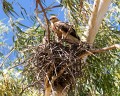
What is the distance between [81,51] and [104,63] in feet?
4.29

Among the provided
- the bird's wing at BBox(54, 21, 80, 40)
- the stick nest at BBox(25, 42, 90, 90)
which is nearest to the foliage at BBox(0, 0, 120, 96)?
the bird's wing at BBox(54, 21, 80, 40)

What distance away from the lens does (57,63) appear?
4578 millimetres

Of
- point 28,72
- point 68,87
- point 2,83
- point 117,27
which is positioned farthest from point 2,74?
point 117,27

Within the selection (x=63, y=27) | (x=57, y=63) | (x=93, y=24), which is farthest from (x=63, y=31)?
(x=57, y=63)

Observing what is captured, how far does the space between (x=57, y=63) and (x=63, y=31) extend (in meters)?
0.76

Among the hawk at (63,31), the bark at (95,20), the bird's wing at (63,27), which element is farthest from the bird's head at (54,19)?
the bark at (95,20)

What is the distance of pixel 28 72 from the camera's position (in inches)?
191

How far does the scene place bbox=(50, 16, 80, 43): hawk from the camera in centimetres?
491

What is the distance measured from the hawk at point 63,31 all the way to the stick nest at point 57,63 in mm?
233

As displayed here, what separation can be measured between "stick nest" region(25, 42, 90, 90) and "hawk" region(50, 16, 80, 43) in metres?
0.23

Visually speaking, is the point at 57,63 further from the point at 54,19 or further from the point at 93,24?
the point at 54,19

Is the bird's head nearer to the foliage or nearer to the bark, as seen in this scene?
the foliage

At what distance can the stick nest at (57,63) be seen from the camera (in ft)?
14.8

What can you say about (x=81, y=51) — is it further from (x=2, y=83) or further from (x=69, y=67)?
(x=2, y=83)
